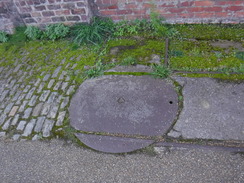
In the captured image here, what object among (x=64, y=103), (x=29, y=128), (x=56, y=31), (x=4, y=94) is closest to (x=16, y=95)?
(x=4, y=94)

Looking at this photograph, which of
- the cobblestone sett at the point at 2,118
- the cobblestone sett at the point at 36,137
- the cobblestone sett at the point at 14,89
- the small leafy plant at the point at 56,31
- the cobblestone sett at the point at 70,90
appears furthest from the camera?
the small leafy plant at the point at 56,31

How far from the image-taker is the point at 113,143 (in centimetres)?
231

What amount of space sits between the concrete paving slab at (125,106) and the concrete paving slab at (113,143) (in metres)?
0.09

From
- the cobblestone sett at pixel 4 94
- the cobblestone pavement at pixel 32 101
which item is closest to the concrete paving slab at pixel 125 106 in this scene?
the cobblestone pavement at pixel 32 101

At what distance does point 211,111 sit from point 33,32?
3265 mm

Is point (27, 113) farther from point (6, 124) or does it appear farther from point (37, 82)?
point (37, 82)

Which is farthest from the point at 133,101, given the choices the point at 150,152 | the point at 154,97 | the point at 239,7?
the point at 239,7

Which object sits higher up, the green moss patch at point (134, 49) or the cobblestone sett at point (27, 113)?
the green moss patch at point (134, 49)

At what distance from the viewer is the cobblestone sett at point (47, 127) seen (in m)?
2.52

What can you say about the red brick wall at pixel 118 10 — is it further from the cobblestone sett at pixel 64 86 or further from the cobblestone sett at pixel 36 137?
the cobblestone sett at pixel 36 137

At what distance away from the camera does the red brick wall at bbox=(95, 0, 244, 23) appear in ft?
10.5

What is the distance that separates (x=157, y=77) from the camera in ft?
9.20

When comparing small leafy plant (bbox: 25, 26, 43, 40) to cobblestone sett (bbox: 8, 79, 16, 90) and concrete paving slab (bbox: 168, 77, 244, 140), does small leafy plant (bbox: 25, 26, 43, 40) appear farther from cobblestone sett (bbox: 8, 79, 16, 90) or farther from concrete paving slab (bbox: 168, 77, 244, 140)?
concrete paving slab (bbox: 168, 77, 244, 140)

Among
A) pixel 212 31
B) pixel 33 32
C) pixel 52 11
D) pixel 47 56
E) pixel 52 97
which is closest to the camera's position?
pixel 52 97
